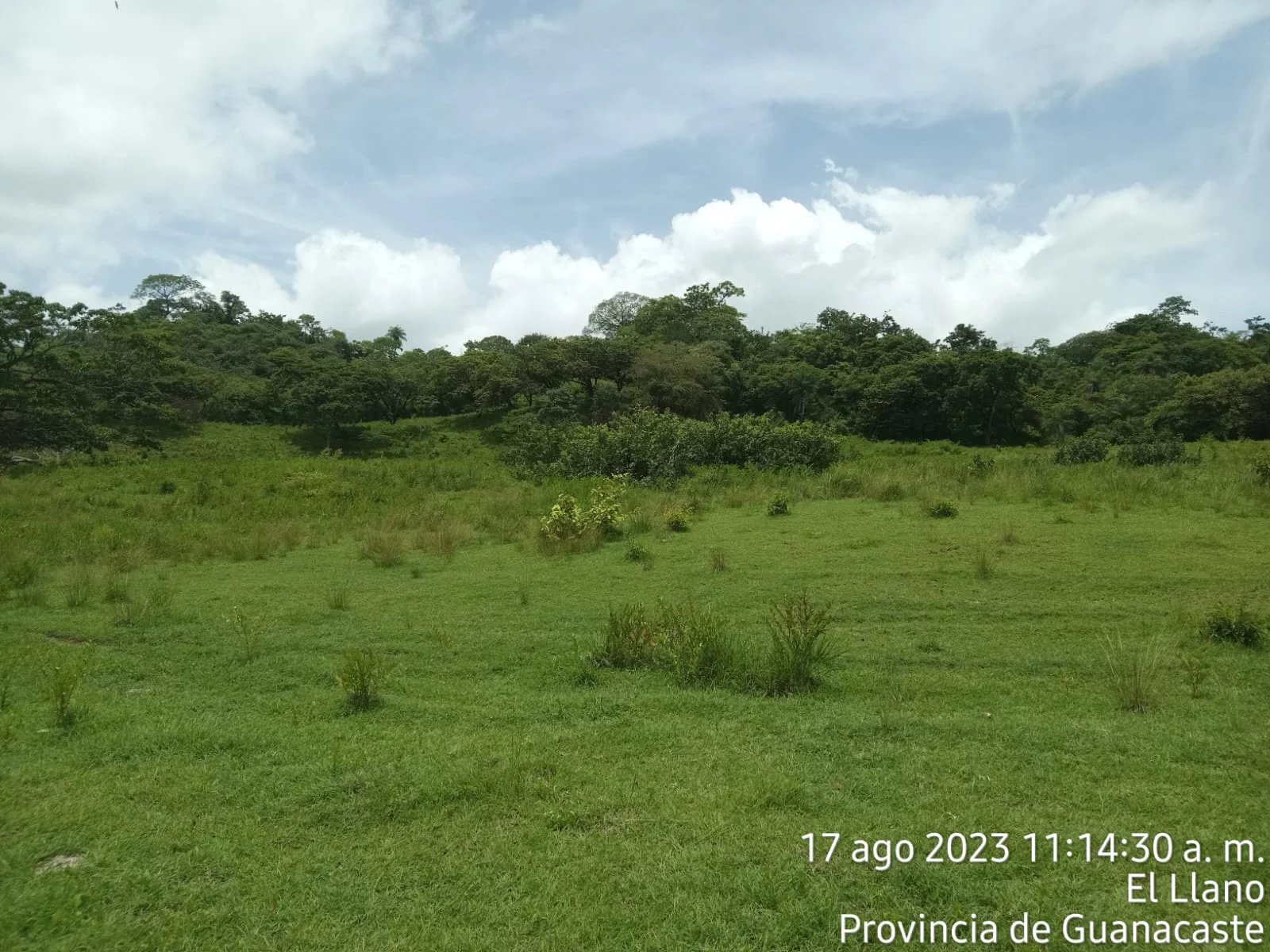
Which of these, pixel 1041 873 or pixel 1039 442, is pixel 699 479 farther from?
pixel 1039 442

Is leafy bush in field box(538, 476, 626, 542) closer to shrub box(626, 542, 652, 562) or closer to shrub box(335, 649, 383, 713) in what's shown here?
shrub box(626, 542, 652, 562)

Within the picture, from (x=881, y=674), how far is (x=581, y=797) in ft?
10.6

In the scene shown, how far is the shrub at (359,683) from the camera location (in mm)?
5840

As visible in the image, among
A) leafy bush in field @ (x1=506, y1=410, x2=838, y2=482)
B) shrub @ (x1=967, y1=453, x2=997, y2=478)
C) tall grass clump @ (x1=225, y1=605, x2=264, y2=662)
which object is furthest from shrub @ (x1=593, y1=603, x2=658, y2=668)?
leafy bush in field @ (x1=506, y1=410, x2=838, y2=482)

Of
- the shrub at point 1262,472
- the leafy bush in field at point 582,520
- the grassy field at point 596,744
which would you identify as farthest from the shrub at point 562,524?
the shrub at point 1262,472

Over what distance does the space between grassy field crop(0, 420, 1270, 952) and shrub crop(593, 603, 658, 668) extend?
27 cm

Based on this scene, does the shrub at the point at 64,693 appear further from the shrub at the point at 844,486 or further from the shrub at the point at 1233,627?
the shrub at the point at 844,486

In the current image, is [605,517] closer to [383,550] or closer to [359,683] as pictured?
[383,550]

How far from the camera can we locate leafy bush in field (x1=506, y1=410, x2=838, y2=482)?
23.4m

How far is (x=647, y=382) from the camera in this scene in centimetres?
3909

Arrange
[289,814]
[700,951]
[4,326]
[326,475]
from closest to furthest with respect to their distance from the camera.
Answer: [700,951]
[289,814]
[326,475]
[4,326]

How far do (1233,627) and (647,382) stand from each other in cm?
3289

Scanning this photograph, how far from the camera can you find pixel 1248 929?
302cm

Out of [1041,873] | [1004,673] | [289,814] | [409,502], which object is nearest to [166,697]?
[289,814]
